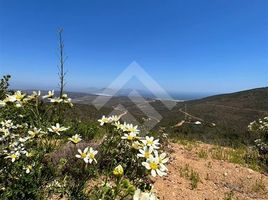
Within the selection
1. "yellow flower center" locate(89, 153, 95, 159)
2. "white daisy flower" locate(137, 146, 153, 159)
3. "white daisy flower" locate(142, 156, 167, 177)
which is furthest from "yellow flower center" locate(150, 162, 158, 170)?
"yellow flower center" locate(89, 153, 95, 159)

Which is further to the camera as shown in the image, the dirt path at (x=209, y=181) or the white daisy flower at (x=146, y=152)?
the dirt path at (x=209, y=181)

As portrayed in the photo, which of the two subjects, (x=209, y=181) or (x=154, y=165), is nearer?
(x=154, y=165)

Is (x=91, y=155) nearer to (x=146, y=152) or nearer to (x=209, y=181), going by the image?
(x=146, y=152)

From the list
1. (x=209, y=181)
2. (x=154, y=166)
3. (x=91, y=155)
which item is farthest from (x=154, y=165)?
(x=209, y=181)

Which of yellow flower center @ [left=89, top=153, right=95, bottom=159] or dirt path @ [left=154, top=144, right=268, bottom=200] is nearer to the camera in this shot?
yellow flower center @ [left=89, top=153, right=95, bottom=159]

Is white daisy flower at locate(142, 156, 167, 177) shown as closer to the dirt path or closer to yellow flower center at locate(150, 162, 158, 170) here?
yellow flower center at locate(150, 162, 158, 170)

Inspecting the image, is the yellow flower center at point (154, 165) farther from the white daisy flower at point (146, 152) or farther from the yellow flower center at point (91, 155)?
the yellow flower center at point (91, 155)

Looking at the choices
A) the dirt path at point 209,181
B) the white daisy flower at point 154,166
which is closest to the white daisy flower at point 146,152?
the white daisy flower at point 154,166

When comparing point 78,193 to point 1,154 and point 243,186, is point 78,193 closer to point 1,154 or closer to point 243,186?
point 1,154
